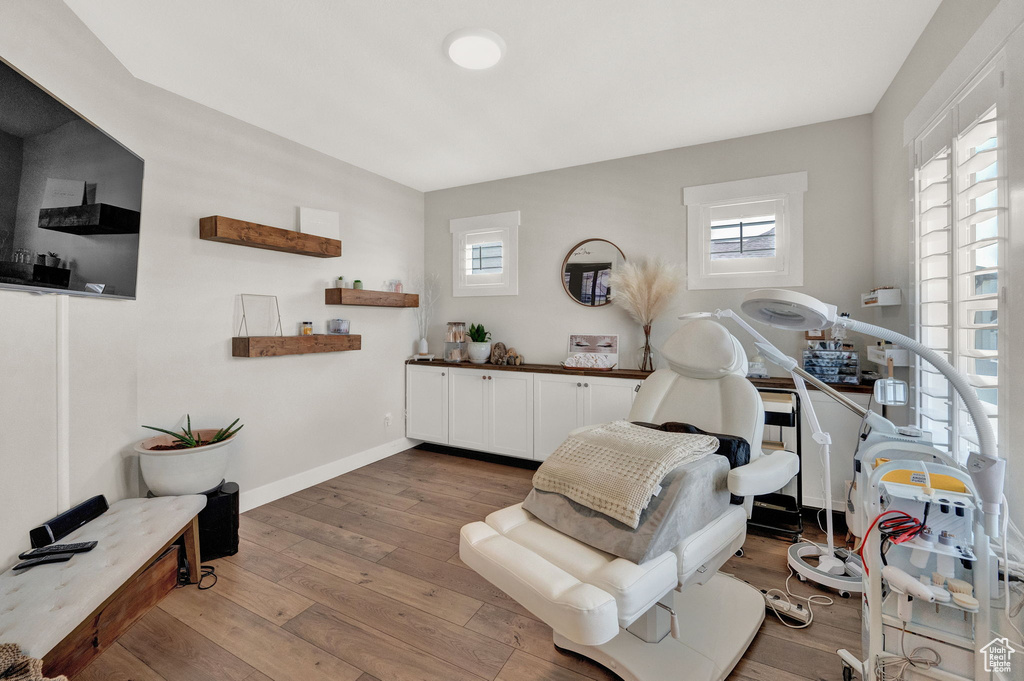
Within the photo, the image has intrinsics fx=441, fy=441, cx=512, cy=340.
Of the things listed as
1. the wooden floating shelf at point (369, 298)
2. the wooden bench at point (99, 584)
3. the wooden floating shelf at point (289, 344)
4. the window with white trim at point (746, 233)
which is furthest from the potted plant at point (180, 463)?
the window with white trim at point (746, 233)

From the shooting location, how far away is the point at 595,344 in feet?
12.3

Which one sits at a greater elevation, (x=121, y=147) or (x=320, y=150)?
(x=320, y=150)

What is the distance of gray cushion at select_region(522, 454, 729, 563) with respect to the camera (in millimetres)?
1370

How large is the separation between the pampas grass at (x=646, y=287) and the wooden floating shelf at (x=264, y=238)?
223cm

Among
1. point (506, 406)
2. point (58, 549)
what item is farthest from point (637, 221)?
point (58, 549)

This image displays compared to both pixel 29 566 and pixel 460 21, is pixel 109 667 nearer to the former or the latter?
pixel 29 566

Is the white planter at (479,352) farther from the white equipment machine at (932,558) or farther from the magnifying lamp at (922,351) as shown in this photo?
the white equipment machine at (932,558)

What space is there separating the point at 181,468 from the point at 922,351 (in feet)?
10.2

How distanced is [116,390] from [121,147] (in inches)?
47.0

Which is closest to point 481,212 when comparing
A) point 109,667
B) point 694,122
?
point 694,122

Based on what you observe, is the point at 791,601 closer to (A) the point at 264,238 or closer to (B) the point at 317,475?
(B) the point at 317,475

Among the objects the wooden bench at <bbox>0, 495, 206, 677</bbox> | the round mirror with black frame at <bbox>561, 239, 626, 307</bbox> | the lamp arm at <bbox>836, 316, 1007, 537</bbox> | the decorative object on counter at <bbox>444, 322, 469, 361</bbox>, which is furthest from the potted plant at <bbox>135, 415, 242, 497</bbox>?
the lamp arm at <bbox>836, 316, 1007, 537</bbox>

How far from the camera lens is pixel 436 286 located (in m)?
4.55

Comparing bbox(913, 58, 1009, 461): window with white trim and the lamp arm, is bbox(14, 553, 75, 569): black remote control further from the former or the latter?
bbox(913, 58, 1009, 461): window with white trim
